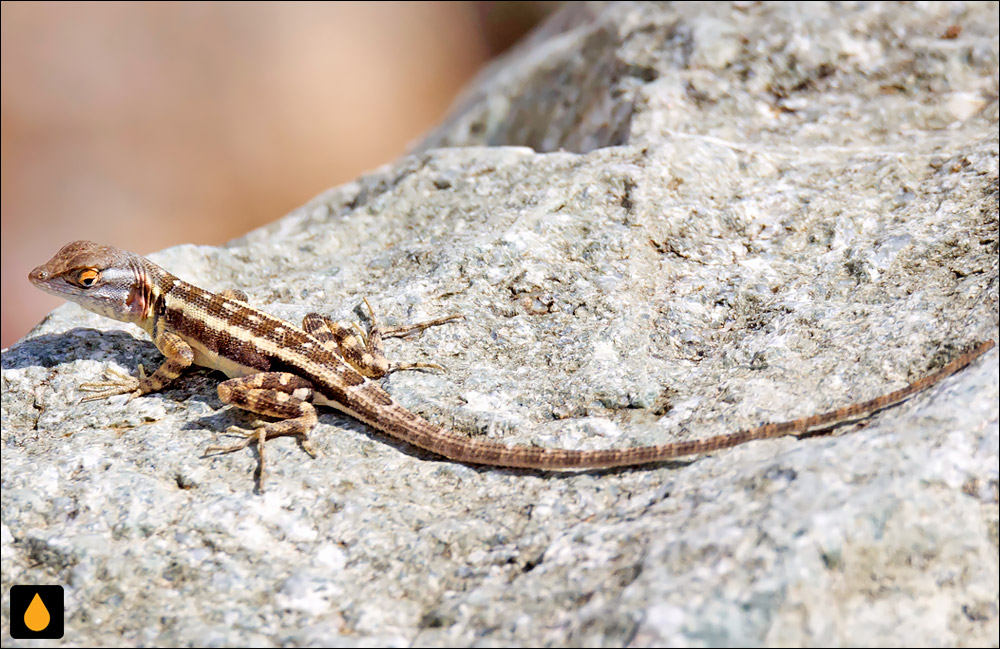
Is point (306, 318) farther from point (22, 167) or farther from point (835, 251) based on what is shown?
point (22, 167)

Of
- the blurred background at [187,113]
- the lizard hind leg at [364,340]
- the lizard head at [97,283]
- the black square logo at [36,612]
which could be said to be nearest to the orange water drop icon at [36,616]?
the black square logo at [36,612]

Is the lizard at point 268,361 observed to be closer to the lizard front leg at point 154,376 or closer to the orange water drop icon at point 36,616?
the lizard front leg at point 154,376

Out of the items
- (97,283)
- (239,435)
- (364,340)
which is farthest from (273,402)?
(97,283)

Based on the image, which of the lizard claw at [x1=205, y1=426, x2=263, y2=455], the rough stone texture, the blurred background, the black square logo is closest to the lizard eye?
the rough stone texture

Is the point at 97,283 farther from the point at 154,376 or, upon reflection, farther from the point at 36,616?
the point at 36,616

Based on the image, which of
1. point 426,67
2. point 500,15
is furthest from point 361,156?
point 500,15
